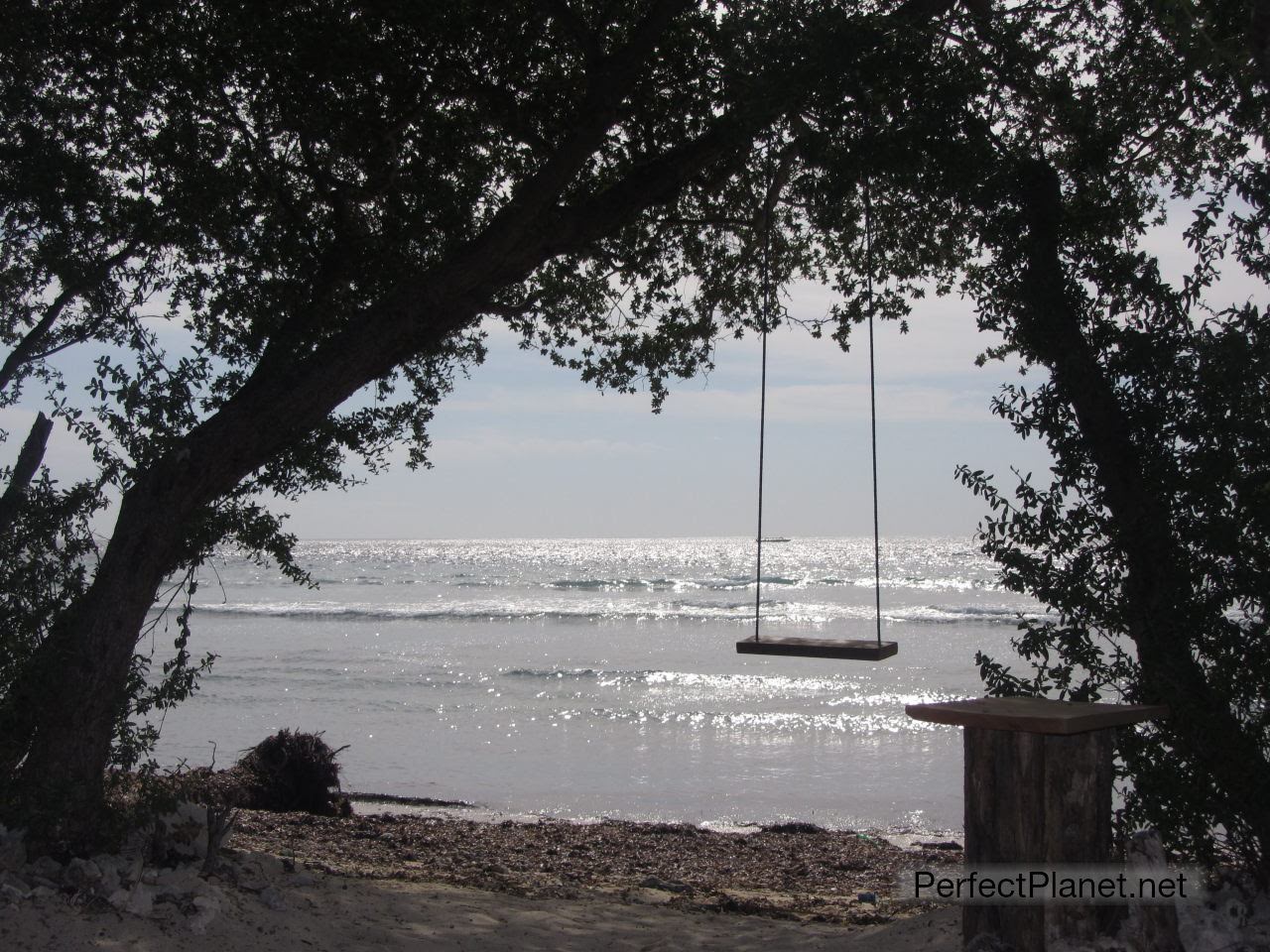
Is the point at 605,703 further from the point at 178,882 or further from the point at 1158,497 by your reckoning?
the point at 1158,497

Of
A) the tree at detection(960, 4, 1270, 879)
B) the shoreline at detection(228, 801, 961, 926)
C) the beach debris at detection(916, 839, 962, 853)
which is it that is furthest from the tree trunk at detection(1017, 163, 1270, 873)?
the beach debris at detection(916, 839, 962, 853)

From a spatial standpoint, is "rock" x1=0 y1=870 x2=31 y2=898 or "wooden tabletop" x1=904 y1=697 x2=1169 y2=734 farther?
"rock" x1=0 y1=870 x2=31 y2=898

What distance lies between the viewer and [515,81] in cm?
770

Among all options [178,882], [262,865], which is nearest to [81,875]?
[178,882]

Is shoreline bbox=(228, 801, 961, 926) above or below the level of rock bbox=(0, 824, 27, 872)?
below

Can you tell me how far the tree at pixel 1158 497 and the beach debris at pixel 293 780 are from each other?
7.38 metres

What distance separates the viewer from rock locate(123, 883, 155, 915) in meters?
4.92

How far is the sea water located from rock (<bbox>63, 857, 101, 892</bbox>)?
275cm

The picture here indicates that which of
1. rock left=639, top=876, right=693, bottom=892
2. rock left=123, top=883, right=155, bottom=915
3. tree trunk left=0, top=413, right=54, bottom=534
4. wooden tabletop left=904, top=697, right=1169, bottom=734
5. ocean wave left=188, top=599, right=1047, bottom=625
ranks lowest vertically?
rock left=639, top=876, right=693, bottom=892

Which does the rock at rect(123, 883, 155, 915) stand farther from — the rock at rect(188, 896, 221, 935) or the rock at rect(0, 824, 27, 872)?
the rock at rect(0, 824, 27, 872)

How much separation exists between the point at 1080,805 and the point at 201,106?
650 centimetres

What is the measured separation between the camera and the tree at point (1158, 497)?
4352 millimetres

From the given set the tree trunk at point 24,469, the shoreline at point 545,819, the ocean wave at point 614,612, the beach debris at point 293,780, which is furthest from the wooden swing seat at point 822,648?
the ocean wave at point 614,612

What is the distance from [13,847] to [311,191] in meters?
4.59
